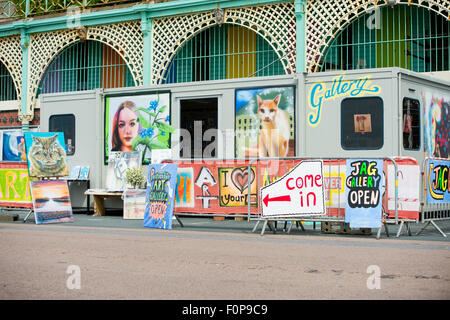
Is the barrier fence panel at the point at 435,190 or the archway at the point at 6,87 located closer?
the barrier fence panel at the point at 435,190

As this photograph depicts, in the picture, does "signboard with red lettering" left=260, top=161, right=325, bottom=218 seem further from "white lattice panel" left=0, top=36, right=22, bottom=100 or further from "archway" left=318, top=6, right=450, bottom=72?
"white lattice panel" left=0, top=36, right=22, bottom=100

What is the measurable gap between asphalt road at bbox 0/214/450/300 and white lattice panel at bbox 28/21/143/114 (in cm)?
1291

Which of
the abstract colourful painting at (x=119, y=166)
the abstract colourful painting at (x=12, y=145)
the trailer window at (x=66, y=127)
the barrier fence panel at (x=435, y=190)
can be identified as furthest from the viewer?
the abstract colourful painting at (x=12, y=145)

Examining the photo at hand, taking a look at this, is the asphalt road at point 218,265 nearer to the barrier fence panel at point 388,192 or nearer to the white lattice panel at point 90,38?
the barrier fence panel at point 388,192

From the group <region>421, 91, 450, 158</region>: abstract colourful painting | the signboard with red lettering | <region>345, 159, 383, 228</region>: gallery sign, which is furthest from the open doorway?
<region>345, 159, 383, 228</region>: gallery sign

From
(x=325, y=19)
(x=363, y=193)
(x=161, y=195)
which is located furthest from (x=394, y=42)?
(x=363, y=193)

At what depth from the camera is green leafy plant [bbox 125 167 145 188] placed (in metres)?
15.3

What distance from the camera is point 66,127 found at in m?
17.5

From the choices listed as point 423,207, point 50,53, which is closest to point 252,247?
point 423,207

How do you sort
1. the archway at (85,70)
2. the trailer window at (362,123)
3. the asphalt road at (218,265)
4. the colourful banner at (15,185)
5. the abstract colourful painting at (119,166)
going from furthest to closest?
the archway at (85,70)
the abstract colourful painting at (119,166)
the colourful banner at (15,185)
the trailer window at (362,123)
the asphalt road at (218,265)

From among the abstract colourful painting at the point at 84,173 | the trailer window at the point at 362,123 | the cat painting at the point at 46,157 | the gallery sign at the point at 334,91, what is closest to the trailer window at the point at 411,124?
the trailer window at the point at 362,123

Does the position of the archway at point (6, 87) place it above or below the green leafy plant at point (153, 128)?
above

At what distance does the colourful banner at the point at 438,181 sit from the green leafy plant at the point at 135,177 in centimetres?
668

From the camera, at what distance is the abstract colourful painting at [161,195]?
12.6 m
